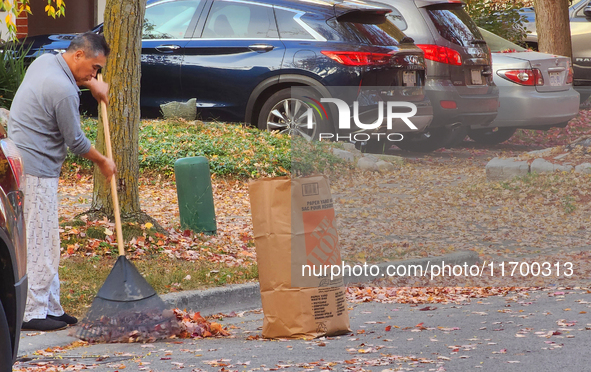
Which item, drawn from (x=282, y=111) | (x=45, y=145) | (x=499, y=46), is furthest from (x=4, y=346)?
(x=499, y=46)

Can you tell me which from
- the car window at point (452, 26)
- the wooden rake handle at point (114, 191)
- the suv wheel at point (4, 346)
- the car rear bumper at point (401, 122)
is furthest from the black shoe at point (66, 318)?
the car window at point (452, 26)

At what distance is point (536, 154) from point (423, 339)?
3415 mm

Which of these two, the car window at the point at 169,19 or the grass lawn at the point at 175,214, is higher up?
the car window at the point at 169,19

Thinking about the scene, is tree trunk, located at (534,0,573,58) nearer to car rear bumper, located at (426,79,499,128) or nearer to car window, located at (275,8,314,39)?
car rear bumper, located at (426,79,499,128)

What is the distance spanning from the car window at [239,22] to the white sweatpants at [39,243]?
233 inches

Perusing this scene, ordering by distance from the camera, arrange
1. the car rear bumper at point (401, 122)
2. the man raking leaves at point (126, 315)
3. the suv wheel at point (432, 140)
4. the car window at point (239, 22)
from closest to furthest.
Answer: the man raking leaves at point (126, 315)
the car rear bumper at point (401, 122)
the suv wheel at point (432, 140)
the car window at point (239, 22)

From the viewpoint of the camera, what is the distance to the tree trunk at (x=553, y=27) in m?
14.6

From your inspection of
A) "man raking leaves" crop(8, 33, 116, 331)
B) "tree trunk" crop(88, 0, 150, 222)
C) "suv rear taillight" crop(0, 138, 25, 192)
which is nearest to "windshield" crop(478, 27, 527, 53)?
"tree trunk" crop(88, 0, 150, 222)

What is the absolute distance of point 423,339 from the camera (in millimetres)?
4633

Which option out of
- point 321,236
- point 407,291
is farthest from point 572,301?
point 321,236

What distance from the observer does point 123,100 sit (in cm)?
659

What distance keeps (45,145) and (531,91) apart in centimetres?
760

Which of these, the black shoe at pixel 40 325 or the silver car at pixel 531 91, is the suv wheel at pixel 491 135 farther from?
the black shoe at pixel 40 325

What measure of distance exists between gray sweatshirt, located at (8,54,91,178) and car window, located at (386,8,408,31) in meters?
6.66
